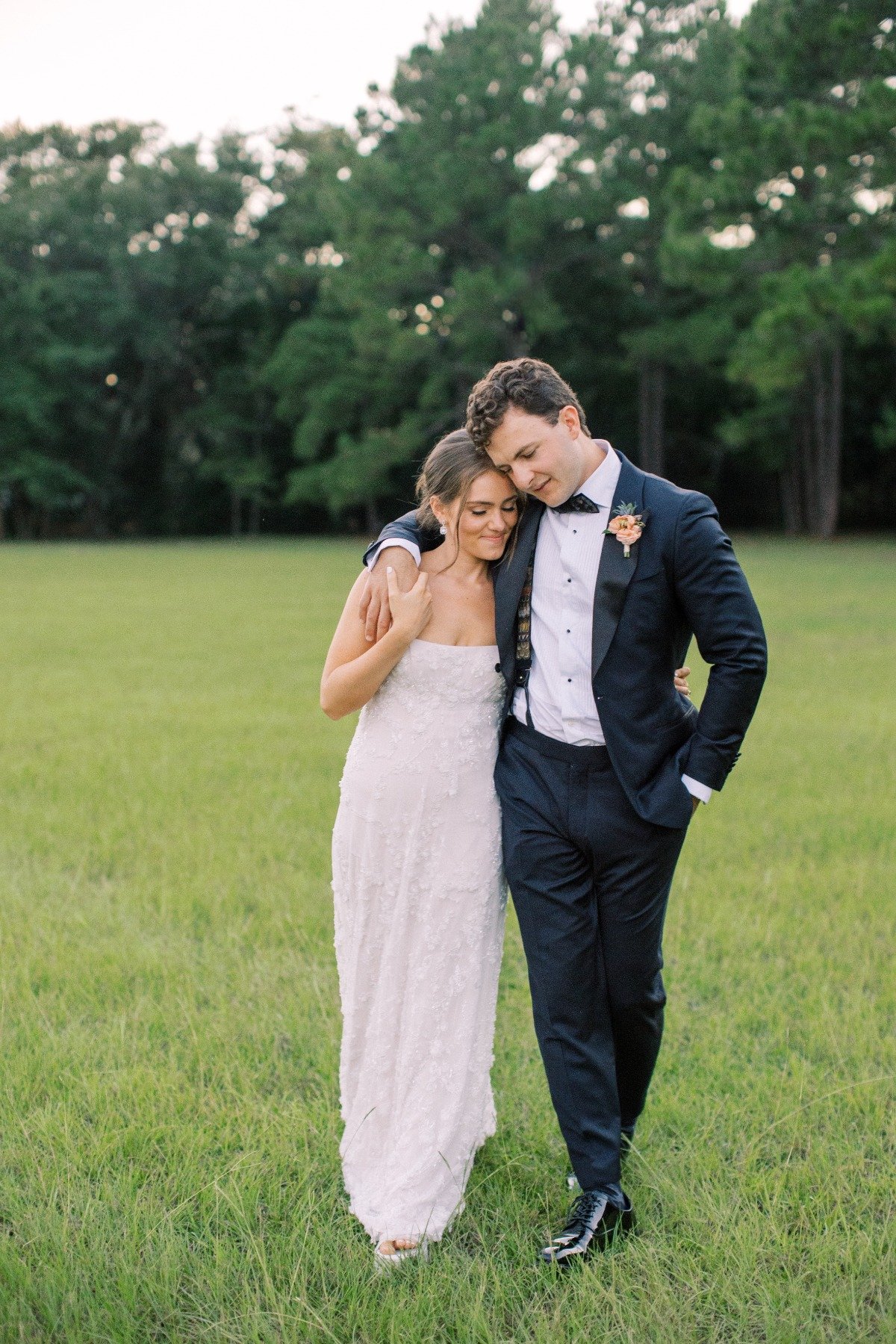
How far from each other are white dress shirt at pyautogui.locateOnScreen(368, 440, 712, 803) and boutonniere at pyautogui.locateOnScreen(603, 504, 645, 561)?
0.19 ft

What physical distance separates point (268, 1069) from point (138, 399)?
47476 millimetres

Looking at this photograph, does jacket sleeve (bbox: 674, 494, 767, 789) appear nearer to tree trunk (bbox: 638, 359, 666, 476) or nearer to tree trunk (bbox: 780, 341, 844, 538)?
tree trunk (bbox: 780, 341, 844, 538)

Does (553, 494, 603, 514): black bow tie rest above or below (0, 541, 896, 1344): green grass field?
above

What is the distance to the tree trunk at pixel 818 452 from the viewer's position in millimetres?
35375

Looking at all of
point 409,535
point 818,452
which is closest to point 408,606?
point 409,535

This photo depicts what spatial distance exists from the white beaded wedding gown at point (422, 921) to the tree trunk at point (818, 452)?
3175 centimetres

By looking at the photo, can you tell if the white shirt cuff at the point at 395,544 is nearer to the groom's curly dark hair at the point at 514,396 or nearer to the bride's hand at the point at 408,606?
the bride's hand at the point at 408,606

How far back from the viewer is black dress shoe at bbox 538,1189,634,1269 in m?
2.95

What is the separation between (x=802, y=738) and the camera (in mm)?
9305

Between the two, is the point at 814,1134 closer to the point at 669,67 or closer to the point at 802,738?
the point at 802,738

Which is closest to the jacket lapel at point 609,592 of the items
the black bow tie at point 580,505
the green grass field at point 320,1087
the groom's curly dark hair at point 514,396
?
the black bow tie at point 580,505

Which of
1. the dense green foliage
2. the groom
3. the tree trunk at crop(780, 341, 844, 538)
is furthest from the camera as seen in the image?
the tree trunk at crop(780, 341, 844, 538)

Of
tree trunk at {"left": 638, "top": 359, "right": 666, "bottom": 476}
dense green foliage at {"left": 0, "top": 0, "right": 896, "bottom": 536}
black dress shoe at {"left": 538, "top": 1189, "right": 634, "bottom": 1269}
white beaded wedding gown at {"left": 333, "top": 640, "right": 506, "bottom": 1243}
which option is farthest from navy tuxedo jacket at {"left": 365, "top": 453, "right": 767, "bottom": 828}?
tree trunk at {"left": 638, "top": 359, "right": 666, "bottom": 476}

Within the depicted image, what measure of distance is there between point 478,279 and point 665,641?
32.8m
